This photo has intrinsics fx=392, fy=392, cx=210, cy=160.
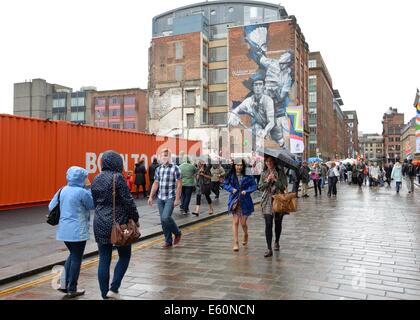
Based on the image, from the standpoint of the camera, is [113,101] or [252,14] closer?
[252,14]

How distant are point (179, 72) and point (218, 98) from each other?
6534mm

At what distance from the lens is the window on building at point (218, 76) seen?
5553 cm

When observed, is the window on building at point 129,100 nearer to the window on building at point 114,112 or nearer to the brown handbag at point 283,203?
the window on building at point 114,112

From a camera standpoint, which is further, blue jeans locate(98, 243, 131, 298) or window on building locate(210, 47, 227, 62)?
window on building locate(210, 47, 227, 62)

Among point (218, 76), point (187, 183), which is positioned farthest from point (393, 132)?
point (187, 183)

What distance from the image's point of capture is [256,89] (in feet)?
169

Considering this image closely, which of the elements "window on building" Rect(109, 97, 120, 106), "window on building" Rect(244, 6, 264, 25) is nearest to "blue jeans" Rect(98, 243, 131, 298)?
"window on building" Rect(244, 6, 264, 25)

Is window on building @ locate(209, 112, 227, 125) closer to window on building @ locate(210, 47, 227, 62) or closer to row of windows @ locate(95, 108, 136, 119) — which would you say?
window on building @ locate(210, 47, 227, 62)

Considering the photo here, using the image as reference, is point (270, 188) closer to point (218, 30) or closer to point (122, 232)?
point (122, 232)

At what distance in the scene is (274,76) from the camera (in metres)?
51.3

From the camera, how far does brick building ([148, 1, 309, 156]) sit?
170 ft

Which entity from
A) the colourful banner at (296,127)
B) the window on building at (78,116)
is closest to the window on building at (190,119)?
the colourful banner at (296,127)

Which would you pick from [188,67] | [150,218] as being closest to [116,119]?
[188,67]

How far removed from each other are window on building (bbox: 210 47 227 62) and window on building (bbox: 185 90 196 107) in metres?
6.30
